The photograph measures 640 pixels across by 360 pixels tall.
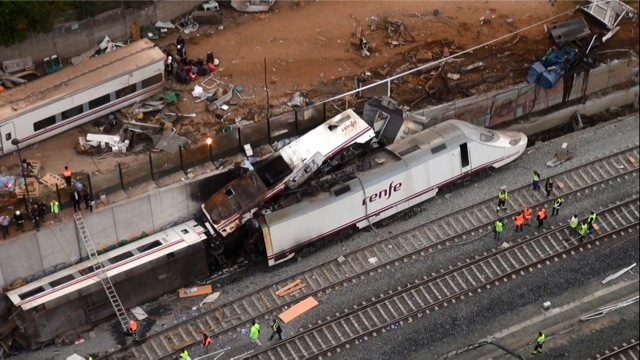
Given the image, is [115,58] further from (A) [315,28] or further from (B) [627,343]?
(B) [627,343]

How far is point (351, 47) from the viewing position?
5184 cm

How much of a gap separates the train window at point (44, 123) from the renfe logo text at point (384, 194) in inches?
496

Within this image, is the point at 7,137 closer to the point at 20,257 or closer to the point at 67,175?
the point at 67,175

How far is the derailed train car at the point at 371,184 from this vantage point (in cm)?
4519

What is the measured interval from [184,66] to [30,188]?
926 cm

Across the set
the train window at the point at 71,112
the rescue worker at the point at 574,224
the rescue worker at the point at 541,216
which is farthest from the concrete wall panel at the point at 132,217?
the rescue worker at the point at 574,224

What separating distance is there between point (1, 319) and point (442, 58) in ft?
71.9

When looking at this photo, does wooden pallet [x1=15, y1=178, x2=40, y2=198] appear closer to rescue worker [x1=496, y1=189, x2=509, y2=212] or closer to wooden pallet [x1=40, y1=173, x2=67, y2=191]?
wooden pallet [x1=40, y1=173, x2=67, y2=191]

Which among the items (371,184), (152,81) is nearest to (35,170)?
(152,81)

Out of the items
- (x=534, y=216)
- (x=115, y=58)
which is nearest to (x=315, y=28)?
(x=115, y=58)

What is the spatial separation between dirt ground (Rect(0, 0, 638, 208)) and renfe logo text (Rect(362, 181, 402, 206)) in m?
4.77

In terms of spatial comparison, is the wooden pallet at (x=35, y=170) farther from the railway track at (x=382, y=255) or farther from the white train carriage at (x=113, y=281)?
the railway track at (x=382, y=255)

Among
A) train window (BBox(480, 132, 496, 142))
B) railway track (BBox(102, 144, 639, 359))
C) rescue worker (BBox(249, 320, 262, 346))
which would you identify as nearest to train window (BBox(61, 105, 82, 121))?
railway track (BBox(102, 144, 639, 359))

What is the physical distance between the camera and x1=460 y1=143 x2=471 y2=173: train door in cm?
4782
